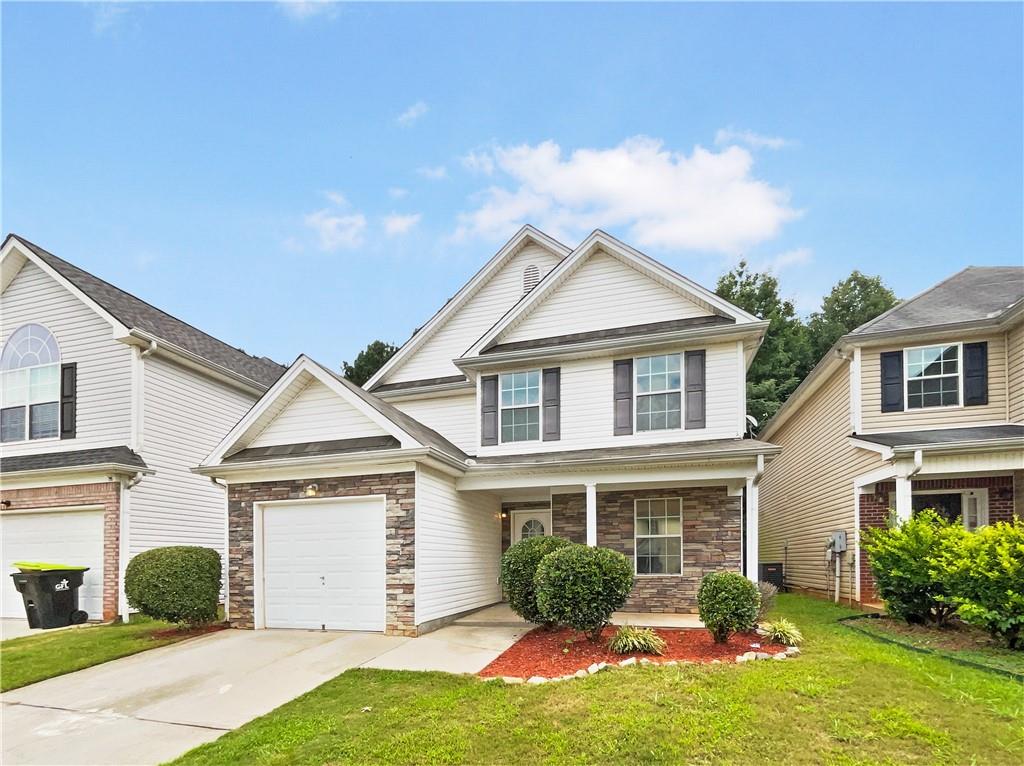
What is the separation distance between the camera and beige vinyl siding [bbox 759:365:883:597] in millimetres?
12836

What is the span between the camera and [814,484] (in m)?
15.3

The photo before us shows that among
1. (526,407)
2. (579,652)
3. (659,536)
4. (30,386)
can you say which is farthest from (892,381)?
(30,386)

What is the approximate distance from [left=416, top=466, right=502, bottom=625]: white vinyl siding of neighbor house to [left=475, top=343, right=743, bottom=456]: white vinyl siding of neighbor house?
4.63ft

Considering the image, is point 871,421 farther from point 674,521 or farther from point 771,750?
point 771,750

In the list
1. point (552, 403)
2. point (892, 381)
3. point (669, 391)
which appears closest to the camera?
point (669, 391)

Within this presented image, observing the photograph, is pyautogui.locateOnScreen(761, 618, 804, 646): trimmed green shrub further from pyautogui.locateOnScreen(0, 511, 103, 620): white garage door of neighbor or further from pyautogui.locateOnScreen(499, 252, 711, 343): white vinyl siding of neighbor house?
pyautogui.locateOnScreen(0, 511, 103, 620): white garage door of neighbor

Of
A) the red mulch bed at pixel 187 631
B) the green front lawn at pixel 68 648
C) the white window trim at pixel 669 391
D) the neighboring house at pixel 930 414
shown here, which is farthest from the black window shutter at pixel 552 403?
the green front lawn at pixel 68 648

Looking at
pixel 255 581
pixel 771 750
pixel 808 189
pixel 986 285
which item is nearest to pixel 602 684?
pixel 771 750

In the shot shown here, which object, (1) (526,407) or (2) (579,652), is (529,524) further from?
(2) (579,652)

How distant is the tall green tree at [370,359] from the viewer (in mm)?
31828

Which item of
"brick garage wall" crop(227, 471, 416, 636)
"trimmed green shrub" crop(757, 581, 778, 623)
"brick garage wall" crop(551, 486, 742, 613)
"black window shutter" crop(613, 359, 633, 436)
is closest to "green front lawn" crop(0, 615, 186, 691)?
"brick garage wall" crop(227, 471, 416, 636)

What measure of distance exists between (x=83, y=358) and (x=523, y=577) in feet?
36.1

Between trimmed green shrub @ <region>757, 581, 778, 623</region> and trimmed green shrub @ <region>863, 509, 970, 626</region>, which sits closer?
trimmed green shrub @ <region>863, 509, 970, 626</region>

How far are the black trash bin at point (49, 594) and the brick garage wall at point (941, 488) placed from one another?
1534 centimetres
